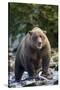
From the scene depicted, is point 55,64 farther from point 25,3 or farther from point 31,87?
point 25,3

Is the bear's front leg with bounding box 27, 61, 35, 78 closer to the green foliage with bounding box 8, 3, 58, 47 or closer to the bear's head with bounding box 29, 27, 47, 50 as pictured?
the bear's head with bounding box 29, 27, 47, 50

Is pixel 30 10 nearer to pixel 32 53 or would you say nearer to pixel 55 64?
pixel 32 53

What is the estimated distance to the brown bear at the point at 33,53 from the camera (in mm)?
1662

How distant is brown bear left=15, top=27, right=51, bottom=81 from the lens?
1662 millimetres

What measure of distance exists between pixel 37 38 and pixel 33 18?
0.59 ft

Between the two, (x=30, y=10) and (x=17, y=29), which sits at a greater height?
(x=30, y=10)

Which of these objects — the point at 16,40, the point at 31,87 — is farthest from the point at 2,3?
the point at 31,87

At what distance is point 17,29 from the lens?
1.67 m

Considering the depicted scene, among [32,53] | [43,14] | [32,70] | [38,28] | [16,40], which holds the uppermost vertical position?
[43,14]

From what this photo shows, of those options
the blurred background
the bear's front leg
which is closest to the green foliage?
the blurred background

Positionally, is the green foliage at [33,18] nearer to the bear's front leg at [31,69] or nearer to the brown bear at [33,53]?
the brown bear at [33,53]

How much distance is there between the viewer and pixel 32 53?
1.68 m

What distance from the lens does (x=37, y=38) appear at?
66.1 inches

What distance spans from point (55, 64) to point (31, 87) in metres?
0.29
